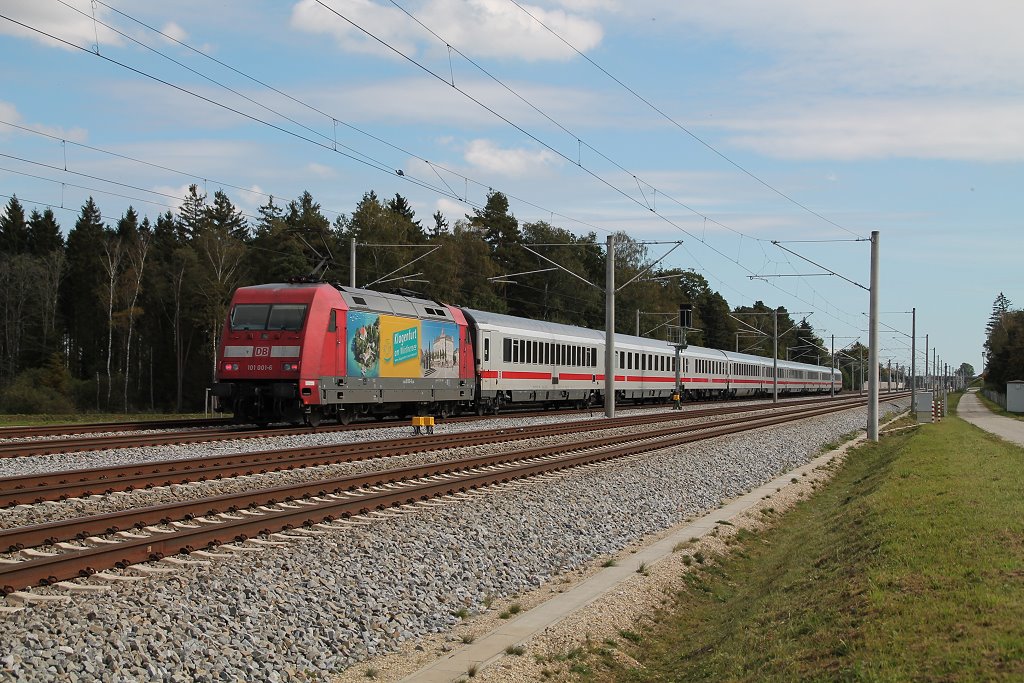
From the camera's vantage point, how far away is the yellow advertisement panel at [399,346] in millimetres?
28359

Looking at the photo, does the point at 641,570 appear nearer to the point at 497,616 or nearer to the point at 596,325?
the point at 497,616

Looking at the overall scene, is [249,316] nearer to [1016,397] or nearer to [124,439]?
[124,439]

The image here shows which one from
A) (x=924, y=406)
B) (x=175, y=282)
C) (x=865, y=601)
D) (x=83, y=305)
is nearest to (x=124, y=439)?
(x=865, y=601)

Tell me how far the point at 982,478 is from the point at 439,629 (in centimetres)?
1100

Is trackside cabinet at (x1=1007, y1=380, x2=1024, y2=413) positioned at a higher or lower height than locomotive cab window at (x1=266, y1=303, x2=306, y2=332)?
lower

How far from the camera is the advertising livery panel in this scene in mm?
26875

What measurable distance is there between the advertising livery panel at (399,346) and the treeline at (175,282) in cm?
3040

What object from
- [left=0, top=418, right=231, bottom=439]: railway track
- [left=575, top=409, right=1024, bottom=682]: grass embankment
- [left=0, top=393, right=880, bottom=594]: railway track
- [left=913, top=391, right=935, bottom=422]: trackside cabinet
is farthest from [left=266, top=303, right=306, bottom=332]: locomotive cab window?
[left=913, top=391, right=935, bottom=422]: trackside cabinet

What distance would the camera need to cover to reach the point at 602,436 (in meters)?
27.9

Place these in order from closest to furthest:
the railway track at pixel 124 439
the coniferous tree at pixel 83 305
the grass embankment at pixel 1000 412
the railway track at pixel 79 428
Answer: the railway track at pixel 124 439 < the railway track at pixel 79 428 < the grass embankment at pixel 1000 412 < the coniferous tree at pixel 83 305

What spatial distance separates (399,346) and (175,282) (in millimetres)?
50762

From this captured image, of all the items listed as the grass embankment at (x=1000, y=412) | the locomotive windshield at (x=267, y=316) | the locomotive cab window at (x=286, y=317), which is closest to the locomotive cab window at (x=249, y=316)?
the locomotive windshield at (x=267, y=316)

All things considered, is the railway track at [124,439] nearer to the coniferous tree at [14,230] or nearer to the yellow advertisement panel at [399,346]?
the yellow advertisement panel at [399,346]

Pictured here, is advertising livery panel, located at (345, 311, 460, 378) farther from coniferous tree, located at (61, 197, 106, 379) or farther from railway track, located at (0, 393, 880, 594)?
coniferous tree, located at (61, 197, 106, 379)
